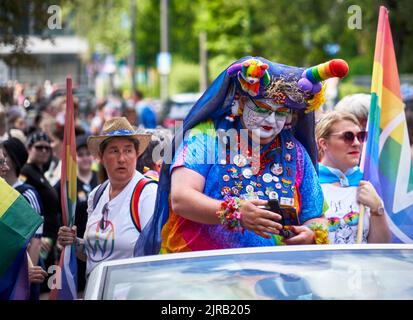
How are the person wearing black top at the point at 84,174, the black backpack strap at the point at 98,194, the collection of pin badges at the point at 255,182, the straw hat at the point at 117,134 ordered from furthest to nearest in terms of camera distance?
the person wearing black top at the point at 84,174, the straw hat at the point at 117,134, the black backpack strap at the point at 98,194, the collection of pin badges at the point at 255,182

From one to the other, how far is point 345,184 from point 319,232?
3.50ft

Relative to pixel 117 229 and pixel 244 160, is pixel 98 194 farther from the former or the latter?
pixel 244 160

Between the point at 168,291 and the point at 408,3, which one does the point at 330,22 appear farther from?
the point at 168,291

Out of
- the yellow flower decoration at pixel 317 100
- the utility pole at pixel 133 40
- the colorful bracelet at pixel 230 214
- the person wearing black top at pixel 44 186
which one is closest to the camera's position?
the colorful bracelet at pixel 230 214

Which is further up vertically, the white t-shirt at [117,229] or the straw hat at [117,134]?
the straw hat at [117,134]

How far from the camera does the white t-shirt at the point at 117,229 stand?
231 inches

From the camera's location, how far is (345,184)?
601cm

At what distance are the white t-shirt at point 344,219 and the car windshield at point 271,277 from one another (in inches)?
74.6

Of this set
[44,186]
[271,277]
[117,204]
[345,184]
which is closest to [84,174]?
[44,186]

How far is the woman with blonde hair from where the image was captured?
18.8 feet

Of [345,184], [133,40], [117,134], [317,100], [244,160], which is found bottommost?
[345,184]

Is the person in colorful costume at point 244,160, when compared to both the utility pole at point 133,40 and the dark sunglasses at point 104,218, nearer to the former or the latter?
the dark sunglasses at point 104,218

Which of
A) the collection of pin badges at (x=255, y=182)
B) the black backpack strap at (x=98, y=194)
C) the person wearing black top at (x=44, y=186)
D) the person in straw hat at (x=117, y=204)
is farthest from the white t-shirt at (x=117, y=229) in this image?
the person wearing black top at (x=44, y=186)

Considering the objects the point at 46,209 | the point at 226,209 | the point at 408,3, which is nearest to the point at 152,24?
the point at 408,3
